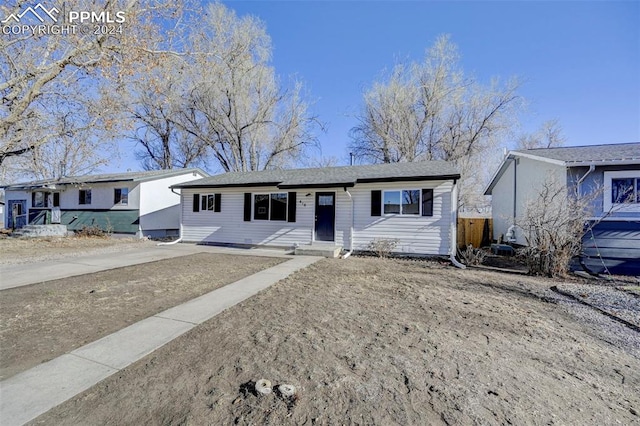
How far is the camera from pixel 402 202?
10.1m

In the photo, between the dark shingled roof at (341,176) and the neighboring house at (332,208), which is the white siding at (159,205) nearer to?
the neighboring house at (332,208)

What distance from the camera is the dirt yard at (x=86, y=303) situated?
3152mm

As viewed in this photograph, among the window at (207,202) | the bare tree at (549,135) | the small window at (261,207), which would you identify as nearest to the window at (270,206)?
the small window at (261,207)

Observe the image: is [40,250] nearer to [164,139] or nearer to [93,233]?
[93,233]

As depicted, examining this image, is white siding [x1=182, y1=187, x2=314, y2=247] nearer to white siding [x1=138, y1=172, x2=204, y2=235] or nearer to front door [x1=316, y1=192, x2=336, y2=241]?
front door [x1=316, y1=192, x2=336, y2=241]

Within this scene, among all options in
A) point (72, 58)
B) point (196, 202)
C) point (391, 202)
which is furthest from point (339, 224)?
point (72, 58)

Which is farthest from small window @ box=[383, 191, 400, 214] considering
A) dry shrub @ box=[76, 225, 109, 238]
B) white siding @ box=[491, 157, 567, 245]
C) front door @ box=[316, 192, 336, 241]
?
dry shrub @ box=[76, 225, 109, 238]

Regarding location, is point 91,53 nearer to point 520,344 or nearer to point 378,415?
point 378,415

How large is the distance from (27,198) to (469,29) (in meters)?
28.6

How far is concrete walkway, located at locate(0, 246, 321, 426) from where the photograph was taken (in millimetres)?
2180

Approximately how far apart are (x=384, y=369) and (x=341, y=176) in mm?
9245

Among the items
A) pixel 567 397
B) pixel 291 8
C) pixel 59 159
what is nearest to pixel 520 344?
pixel 567 397

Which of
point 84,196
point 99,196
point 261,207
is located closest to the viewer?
point 261,207

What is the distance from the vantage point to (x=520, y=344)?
326 cm
